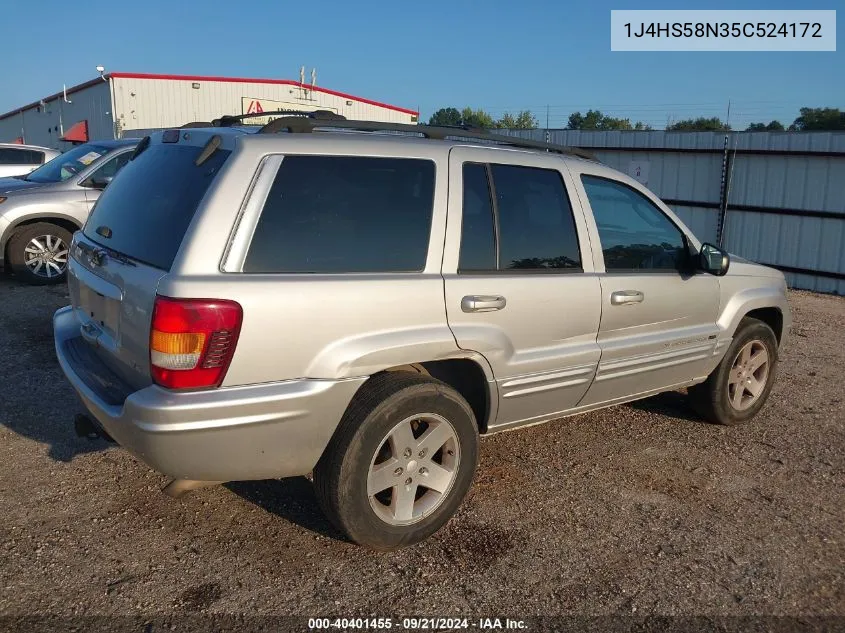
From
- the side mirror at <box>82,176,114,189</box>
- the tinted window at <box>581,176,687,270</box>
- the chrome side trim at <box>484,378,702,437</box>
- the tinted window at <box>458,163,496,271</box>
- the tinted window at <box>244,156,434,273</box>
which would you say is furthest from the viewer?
the side mirror at <box>82,176,114,189</box>

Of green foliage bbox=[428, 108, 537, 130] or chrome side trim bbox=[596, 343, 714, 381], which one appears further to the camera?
green foliage bbox=[428, 108, 537, 130]

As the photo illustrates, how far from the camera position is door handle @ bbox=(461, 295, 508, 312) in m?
3.35

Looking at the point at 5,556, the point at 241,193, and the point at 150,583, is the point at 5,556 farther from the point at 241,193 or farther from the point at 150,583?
the point at 241,193

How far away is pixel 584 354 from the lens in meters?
3.91

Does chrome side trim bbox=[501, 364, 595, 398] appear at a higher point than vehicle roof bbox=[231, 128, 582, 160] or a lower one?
lower

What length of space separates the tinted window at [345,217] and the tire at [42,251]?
686cm

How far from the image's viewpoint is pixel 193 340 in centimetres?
273

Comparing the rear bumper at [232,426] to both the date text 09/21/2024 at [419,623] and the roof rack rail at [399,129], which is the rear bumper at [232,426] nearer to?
the date text 09/21/2024 at [419,623]

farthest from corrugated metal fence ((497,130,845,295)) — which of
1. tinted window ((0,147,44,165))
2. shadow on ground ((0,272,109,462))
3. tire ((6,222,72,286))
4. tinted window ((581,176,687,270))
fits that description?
tinted window ((0,147,44,165))

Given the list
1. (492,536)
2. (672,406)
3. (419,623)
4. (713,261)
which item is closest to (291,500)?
(492,536)

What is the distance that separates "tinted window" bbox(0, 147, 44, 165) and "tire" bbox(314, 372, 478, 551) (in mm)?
12458

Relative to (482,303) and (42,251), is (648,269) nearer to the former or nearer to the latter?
(482,303)

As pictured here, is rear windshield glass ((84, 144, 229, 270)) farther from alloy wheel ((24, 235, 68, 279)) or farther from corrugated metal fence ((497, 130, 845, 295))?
corrugated metal fence ((497, 130, 845, 295))

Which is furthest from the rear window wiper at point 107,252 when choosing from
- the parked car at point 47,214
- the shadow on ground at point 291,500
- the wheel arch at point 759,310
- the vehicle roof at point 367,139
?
the parked car at point 47,214
